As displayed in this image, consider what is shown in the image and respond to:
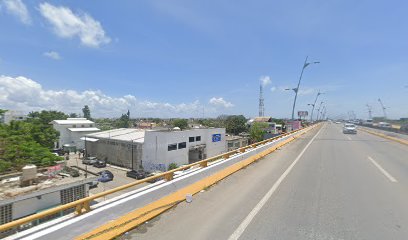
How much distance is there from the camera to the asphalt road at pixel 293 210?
173 inches

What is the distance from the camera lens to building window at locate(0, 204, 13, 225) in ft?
32.3

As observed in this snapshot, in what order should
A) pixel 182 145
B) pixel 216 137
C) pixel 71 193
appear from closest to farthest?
pixel 71 193, pixel 182 145, pixel 216 137

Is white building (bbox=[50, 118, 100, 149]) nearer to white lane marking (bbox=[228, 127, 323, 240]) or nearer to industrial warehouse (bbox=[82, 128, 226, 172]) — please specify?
industrial warehouse (bbox=[82, 128, 226, 172])

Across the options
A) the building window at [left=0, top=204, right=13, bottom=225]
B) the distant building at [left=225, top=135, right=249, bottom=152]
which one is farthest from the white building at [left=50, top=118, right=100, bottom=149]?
the building window at [left=0, top=204, right=13, bottom=225]

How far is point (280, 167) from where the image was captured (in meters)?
10.7

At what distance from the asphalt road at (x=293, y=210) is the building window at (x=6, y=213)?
865 cm

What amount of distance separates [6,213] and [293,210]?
449 inches

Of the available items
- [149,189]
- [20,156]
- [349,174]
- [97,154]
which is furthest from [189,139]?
[149,189]

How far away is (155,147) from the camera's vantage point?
134 ft

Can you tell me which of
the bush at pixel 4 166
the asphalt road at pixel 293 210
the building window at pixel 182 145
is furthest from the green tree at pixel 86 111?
the asphalt road at pixel 293 210

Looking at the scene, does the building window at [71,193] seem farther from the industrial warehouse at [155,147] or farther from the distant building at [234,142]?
the distant building at [234,142]

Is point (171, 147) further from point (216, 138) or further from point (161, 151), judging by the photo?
point (216, 138)

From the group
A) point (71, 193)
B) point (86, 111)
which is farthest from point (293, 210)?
point (86, 111)

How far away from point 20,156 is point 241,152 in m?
15.1
